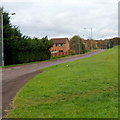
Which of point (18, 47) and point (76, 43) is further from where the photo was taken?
point (76, 43)

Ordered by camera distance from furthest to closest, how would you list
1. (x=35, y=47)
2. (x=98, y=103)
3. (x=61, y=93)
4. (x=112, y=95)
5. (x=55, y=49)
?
1. (x=55, y=49)
2. (x=35, y=47)
3. (x=61, y=93)
4. (x=112, y=95)
5. (x=98, y=103)

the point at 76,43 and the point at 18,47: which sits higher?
the point at 76,43

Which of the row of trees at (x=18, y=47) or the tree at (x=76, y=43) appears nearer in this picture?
the row of trees at (x=18, y=47)

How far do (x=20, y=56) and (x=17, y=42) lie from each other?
395cm

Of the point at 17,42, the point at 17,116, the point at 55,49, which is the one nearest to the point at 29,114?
the point at 17,116

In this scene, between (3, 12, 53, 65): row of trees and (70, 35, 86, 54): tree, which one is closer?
(3, 12, 53, 65): row of trees

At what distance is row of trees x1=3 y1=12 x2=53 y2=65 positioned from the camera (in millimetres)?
30141

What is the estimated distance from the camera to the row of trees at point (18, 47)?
30141 millimetres

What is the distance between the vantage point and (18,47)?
3259 centimetres

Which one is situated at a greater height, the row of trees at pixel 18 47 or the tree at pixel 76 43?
the tree at pixel 76 43

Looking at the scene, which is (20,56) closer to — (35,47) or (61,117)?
(35,47)

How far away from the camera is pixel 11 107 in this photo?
7121 mm

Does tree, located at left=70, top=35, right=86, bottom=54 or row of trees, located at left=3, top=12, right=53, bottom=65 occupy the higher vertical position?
tree, located at left=70, top=35, right=86, bottom=54

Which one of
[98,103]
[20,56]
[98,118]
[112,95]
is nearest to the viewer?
[98,118]
